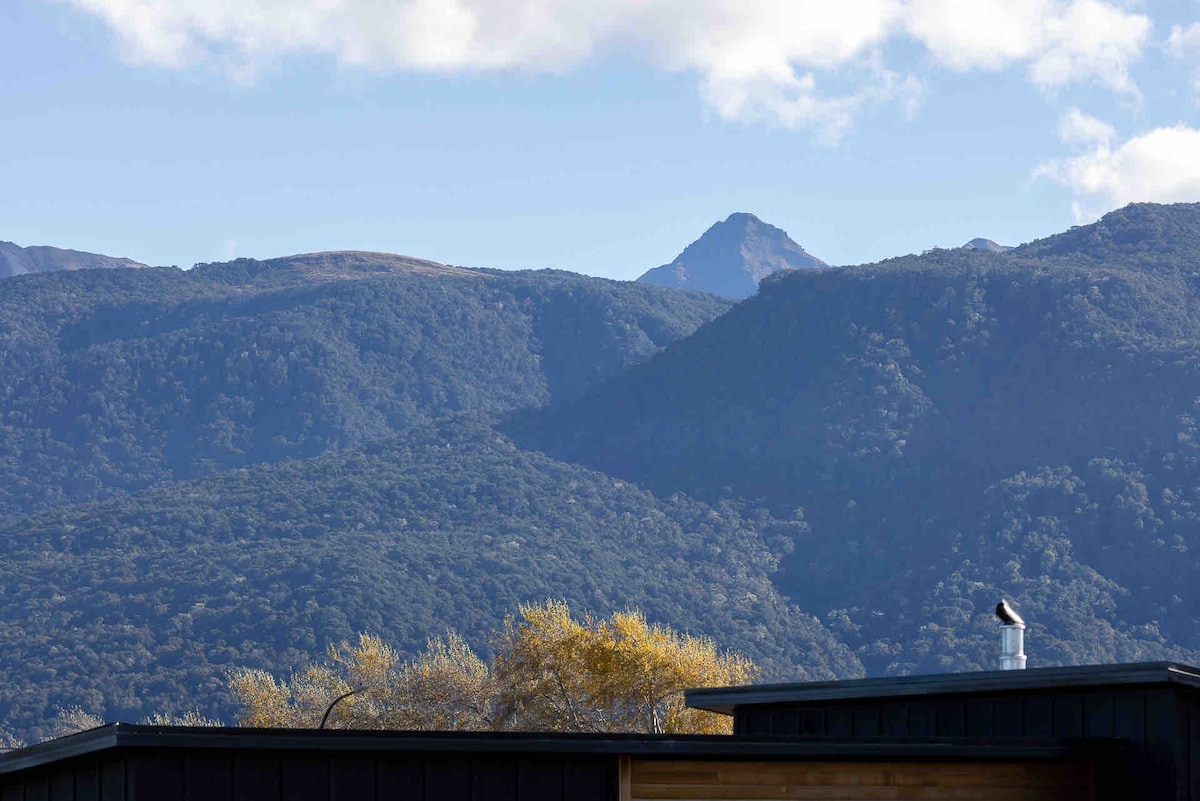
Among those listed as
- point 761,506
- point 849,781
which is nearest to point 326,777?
point 849,781

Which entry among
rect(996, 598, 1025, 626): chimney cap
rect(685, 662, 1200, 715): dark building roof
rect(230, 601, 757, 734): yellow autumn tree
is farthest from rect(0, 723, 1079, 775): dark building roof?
rect(230, 601, 757, 734): yellow autumn tree

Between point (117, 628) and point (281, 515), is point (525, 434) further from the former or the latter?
point (117, 628)

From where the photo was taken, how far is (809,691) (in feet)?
56.5

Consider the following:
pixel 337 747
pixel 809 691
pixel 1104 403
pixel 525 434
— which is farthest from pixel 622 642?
pixel 525 434

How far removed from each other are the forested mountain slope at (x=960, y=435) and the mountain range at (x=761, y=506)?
272mm

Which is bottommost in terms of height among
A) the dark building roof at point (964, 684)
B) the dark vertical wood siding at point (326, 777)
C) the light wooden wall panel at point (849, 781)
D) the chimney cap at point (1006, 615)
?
the light wooden wall panel at point (849, 781)

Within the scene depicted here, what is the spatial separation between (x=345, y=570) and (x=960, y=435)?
46959 millimetres

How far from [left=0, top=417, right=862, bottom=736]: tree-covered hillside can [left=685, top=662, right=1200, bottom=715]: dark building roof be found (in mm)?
90392

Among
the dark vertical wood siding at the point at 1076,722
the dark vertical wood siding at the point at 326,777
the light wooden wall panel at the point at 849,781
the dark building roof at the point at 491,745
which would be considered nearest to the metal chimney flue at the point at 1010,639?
the dark vertical wood siding at the point at 1076,722

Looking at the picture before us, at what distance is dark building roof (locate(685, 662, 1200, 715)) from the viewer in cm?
1384

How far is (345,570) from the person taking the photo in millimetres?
120688

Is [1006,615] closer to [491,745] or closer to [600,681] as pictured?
[491,745]

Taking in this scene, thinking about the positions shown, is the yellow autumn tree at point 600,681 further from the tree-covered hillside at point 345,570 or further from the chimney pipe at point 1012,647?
the tree-covered hillside at point 345,570

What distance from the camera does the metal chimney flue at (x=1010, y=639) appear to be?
1702 cm
